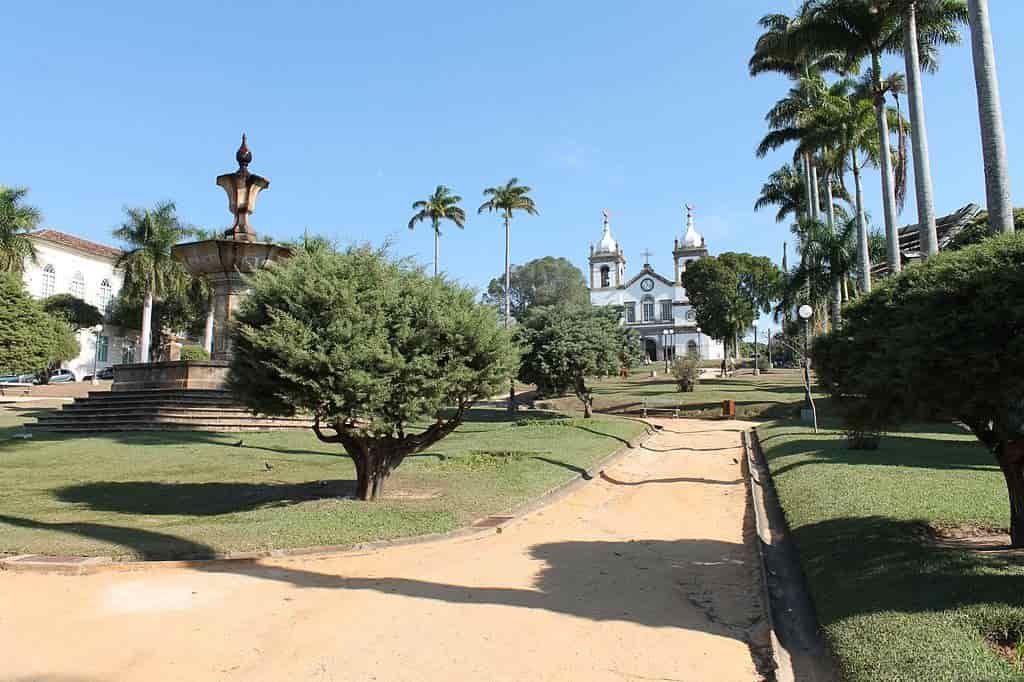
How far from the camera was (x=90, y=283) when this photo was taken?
60125mm

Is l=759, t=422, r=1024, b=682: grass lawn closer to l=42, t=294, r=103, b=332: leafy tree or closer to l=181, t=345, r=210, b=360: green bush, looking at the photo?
l=181, t=345, r=210, b=360: green bush

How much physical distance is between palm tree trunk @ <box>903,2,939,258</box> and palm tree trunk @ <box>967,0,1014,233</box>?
15.0 feet

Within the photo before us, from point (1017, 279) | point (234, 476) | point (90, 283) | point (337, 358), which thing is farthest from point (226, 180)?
point (90, 283)

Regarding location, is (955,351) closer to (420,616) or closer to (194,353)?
(420,616)

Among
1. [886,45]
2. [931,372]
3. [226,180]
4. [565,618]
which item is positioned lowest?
[565,618]

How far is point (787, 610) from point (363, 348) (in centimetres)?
540

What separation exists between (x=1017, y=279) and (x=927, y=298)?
23.5 inches

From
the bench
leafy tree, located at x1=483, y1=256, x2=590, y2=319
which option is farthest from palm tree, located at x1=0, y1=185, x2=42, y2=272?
leafy tree, located at x1=483, y1=256, x2=590, y2=319

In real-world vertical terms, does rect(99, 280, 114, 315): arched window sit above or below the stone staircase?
above

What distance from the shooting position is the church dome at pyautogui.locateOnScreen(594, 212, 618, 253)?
8938 cm

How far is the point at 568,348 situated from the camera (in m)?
24.8

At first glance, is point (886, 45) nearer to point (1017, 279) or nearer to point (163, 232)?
point (1017, 279)

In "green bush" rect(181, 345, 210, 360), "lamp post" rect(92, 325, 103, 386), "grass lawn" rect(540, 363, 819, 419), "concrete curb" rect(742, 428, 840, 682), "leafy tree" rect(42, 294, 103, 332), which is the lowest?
"concrete curb" rect(742, 428, 840, 682)

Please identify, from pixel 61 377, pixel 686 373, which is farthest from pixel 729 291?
pixel 61 377
